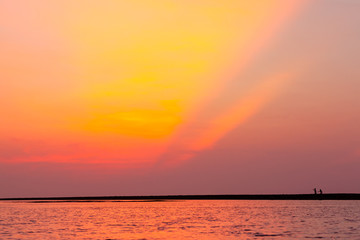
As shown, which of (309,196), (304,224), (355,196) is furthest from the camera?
(309,196)

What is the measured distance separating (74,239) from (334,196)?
141 metres

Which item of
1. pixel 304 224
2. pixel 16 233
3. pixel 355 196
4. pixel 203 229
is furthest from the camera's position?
pixel 355 196

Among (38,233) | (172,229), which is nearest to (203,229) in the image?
(172,229)

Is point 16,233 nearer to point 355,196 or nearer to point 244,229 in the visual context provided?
point 244,229

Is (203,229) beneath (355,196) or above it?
beneath

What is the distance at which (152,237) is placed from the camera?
49938 mm

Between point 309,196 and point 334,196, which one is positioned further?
point 309,196

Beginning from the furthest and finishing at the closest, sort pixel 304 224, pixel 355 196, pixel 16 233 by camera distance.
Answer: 1. pixel 355 196
2. pixel 304 224
3. pixel 16 233

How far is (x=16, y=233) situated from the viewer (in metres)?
54.4

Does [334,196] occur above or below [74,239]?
above

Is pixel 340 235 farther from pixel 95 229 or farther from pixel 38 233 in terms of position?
pixel 38 233

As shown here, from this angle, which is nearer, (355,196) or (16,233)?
(16,233)

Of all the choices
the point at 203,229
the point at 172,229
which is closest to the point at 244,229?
the point at 203,229

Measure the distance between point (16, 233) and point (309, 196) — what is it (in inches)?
5798
